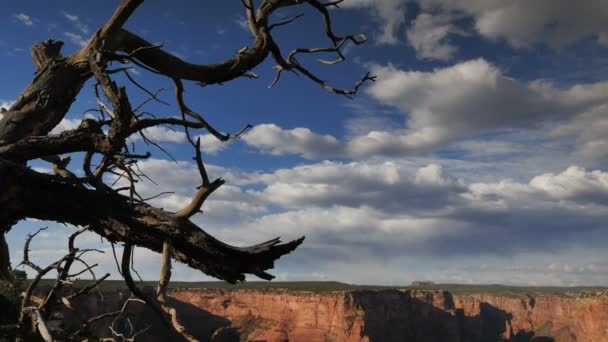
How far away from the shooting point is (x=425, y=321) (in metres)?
126

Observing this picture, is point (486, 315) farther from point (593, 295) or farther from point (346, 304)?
point (346, 304)

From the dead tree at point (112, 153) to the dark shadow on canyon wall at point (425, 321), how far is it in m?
97.9

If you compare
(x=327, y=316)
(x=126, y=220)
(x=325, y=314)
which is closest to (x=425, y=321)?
(x=327, y=316)

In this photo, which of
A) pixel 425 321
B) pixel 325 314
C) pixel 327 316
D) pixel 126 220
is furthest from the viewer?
pixel 425 321

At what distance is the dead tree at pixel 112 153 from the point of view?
3.73 meters

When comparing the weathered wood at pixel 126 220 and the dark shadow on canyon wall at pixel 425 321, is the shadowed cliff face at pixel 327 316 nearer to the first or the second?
the dark shadow on canyon wall at pixel 425 321

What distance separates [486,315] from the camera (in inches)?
6614

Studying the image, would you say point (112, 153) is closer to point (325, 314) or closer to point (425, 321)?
point (325, 314)

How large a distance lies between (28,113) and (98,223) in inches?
60.3

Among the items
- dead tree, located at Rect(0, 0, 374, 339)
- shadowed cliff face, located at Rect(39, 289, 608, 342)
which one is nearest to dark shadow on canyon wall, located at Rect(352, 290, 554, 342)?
shadowed cliff face, located at Rect(39, 289, 608, 342)

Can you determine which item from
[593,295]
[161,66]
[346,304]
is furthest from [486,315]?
[161,66]

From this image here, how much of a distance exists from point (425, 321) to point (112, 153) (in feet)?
432

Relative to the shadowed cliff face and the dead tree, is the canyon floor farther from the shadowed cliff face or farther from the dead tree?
the dead tree

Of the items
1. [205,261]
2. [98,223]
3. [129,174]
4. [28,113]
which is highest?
[28,113]
